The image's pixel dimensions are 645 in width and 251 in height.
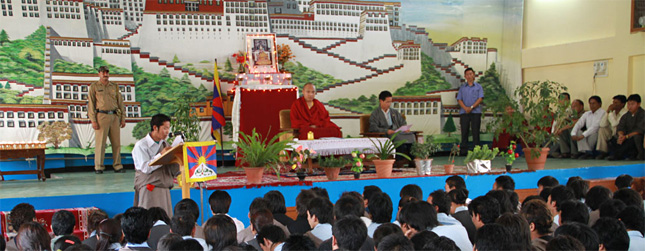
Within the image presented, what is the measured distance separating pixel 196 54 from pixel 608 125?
290 inches

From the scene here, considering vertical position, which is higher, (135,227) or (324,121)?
(324,121)

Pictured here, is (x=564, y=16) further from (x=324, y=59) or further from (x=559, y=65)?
→ (x=324, y=59)

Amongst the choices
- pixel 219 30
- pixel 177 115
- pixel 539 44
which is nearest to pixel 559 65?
pixel 539 44

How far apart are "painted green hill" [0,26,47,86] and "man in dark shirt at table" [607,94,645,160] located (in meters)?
9.51

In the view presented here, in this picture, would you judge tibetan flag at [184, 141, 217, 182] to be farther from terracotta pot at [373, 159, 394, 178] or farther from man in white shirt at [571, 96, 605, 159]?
man in white shirt at [571, 96, 605, 159]

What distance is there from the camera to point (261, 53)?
1054cm

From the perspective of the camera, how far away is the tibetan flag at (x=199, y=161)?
4.93 metres

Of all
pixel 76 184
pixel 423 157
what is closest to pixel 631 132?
pixel 423 157

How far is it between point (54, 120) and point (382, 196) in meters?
7.39

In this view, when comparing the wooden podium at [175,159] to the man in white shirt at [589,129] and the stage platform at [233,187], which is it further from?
the man in white shirt at [589,129]

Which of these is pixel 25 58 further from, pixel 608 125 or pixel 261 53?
pixel 608 125

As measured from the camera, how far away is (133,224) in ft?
11.8

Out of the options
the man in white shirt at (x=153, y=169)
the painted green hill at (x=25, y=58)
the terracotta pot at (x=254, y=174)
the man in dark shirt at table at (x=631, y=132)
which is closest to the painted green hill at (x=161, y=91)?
the painted green hill at (x=25, y=58)

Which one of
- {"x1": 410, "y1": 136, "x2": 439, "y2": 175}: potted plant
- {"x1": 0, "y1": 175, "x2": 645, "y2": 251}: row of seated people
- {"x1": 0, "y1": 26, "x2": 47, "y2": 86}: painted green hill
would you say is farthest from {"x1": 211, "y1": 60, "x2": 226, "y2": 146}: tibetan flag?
{"x1": 0, "y1": 175, "x2": 645, "y2": 251}: row of seated people
